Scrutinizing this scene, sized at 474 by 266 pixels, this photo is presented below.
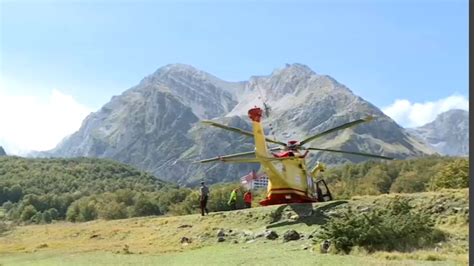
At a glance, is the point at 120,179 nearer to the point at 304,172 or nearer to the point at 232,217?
the point at 304,172

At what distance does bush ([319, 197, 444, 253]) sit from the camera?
29.3 feet

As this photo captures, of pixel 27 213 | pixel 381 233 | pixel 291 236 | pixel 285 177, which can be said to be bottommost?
pixel 291 236

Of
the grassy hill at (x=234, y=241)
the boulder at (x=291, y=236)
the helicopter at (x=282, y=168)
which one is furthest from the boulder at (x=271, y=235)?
the helicopter at (x=282, y=168)

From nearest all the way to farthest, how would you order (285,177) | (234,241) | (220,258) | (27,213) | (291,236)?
(220,258), (291,236), (234,241), (285,177), (27,213)

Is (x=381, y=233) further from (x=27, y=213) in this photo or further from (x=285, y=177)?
(x=27, y=213)

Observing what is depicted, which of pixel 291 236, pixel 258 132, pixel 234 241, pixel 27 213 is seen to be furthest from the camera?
pixel 27 213

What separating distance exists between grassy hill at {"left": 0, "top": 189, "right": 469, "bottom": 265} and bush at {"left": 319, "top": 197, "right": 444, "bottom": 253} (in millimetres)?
241

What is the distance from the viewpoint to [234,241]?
11.3m

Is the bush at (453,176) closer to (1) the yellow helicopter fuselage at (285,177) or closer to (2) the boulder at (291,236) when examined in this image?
(1) the yellow helicopter fuselage at (285,177)

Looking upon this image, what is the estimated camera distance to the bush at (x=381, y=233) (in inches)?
352

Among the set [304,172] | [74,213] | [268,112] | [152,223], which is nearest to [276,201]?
[304,172]

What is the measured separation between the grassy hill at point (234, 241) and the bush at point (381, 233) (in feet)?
0.79

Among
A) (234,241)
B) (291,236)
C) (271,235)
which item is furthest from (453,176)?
(234,241)

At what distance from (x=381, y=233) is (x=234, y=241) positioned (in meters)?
3.38
